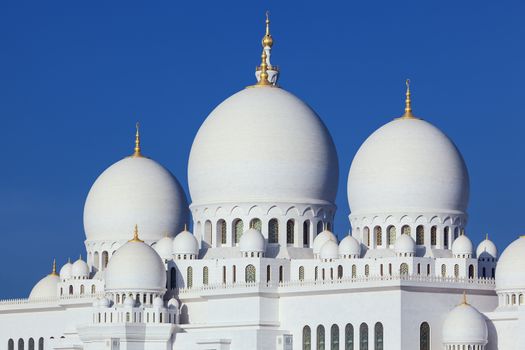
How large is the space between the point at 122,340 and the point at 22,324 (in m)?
14.6

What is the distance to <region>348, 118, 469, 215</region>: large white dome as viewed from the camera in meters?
91.6

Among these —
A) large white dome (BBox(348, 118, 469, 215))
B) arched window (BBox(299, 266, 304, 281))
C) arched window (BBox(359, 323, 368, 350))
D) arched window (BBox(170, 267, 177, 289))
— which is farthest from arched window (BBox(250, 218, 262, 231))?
arched window (BBox(359, 323, 368, 350))

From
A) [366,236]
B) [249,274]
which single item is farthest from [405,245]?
[249,274]

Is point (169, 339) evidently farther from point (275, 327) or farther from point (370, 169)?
point (370, 169)

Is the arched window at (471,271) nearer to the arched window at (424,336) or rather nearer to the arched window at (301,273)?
the arched window at (424,336)

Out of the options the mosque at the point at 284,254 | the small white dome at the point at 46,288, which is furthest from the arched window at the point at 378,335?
the small white dome at the point at 46,288

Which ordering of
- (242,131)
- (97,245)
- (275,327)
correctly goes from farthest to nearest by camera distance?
1. (97,245)
2. (242,131)
3. (275,327)

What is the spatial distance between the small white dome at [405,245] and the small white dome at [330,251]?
3.00m

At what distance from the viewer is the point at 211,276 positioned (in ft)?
299

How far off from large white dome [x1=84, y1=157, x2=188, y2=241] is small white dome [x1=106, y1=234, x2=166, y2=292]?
8531mm

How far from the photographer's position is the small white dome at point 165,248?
309ft

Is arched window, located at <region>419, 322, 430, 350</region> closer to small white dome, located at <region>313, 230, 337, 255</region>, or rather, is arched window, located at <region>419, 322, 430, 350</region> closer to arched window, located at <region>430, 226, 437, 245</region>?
arched window, located at <region>430, 226, 437, 245</region>

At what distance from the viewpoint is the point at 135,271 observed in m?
89.4

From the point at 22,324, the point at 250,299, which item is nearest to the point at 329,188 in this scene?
the point at 250,299
